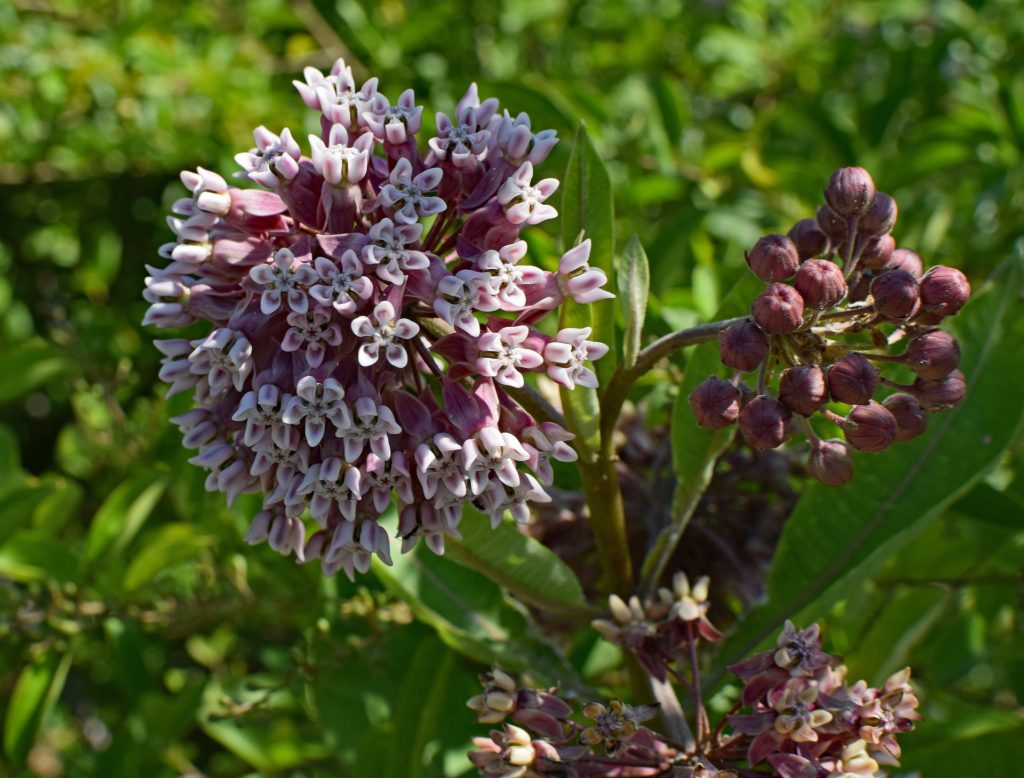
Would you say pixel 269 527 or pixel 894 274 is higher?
pixel 894 274

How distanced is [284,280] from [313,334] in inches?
3.8

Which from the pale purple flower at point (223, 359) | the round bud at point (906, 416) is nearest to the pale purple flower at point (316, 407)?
the pale purple flower at point (223, 359)

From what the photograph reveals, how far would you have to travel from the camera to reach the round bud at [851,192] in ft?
5.91

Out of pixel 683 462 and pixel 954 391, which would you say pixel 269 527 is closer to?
pixel 683 462

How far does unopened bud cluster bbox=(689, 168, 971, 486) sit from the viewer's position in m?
1.63

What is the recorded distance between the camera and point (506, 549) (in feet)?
6.50

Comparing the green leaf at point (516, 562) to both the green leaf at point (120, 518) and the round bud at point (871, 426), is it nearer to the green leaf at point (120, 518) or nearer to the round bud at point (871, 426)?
the round bud at point (871, 426)

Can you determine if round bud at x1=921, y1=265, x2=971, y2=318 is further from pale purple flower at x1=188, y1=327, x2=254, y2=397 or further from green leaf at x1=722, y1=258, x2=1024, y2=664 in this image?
pale purple flower at x1=188, y1=327, x2=254, y2=397

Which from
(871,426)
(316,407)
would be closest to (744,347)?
(871,426)

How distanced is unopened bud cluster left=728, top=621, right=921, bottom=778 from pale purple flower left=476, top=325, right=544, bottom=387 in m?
0.66

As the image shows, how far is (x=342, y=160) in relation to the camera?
174 cm

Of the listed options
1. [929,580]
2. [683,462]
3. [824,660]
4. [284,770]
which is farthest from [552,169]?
[284,770]

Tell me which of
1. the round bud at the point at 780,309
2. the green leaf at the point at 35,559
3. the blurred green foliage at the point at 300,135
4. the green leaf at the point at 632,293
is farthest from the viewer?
the green leaf at the point at 35,559

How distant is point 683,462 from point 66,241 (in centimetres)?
363
